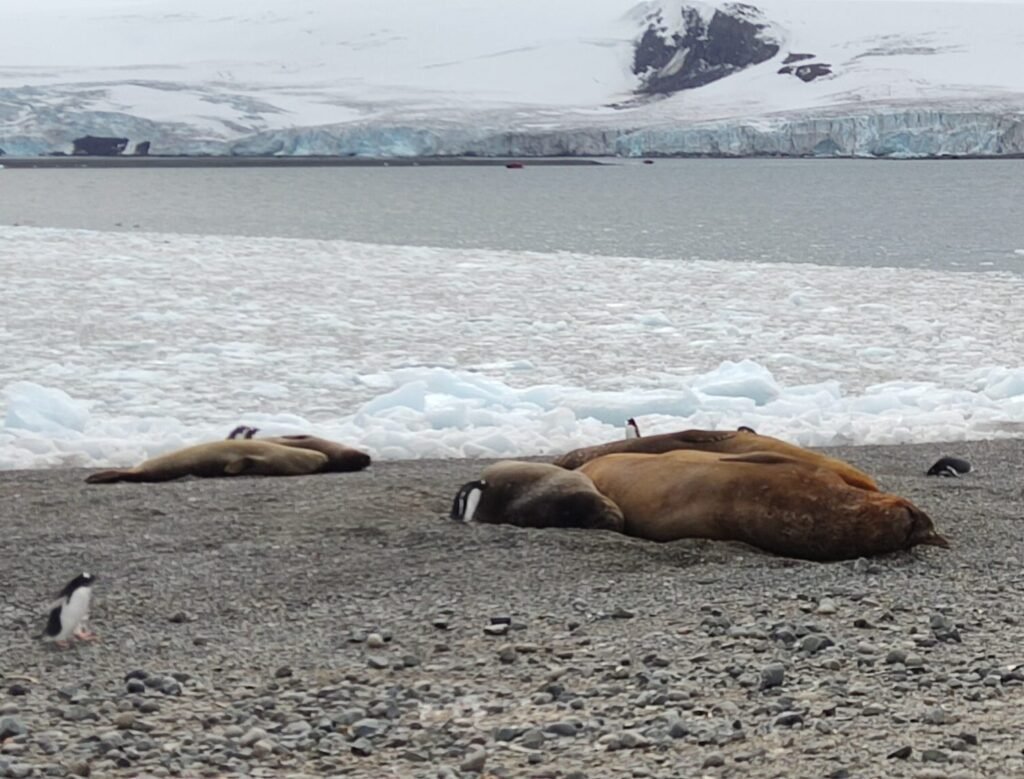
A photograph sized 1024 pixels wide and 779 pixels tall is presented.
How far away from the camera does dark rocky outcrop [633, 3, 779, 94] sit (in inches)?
4459

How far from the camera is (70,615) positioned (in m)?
4.14

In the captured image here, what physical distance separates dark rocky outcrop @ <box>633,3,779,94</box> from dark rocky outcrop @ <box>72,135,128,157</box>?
52311mm

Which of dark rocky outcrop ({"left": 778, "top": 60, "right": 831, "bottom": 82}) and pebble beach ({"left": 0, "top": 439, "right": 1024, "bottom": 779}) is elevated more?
dark rocky outcrop ({"left": 778, "top": 60, "right": 831, "bottom": 82})

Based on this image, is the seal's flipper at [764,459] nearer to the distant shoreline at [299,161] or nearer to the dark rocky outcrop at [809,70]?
the distant shoreline at [299,161]

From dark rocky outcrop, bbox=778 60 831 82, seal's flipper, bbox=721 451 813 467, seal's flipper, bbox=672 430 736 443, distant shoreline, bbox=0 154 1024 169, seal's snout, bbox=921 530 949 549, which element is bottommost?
distant shoreline, bbox=0 154 1024 169

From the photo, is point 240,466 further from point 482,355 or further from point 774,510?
point 482,355

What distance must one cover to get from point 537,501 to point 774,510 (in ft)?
3.02

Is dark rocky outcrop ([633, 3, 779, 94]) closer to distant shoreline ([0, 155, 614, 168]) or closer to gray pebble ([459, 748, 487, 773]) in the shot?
distant shoreline ([0, 155, 614, 168])

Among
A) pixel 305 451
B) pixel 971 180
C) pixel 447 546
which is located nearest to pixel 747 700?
pixel 447 546

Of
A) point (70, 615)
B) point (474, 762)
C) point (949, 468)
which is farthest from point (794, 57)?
point (474, 762)

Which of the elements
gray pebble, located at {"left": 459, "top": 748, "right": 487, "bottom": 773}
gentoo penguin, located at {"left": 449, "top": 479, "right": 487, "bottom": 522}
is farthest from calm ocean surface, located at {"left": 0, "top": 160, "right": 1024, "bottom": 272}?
gray pebble, located at {"left": 459, "top": 748, "right": 487, "bottom": 773}

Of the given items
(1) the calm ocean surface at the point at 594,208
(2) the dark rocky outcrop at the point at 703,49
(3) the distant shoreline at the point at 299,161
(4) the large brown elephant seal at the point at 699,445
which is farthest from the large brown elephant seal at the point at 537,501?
(2) the dark rocky outcrop at the point at 703,49

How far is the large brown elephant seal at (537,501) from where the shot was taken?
539 centimetres

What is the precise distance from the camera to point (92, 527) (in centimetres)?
559
